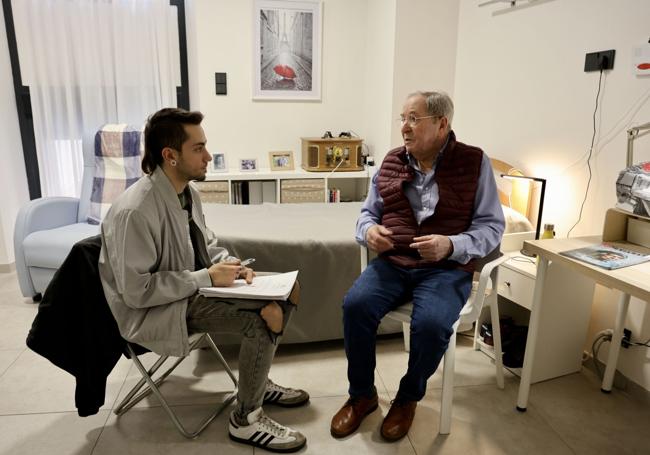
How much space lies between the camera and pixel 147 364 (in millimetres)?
2465

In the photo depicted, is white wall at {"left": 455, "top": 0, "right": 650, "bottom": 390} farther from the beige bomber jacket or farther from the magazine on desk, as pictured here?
the beige bomber jacket

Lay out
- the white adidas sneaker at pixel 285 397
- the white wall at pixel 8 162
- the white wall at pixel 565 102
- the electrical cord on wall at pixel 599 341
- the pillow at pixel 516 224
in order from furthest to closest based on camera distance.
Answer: the white wall at pixel 8 162 < the pillow at pixel 516 224 < the electrical cord on wall at pixel 599 341 < the white wall at pixel 565 102 < the white adidas sneaker at pixel 285 397

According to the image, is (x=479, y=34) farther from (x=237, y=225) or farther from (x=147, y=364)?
(x=147, y=364)

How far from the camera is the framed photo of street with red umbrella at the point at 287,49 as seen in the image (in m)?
4.20

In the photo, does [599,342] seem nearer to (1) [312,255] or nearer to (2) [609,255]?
(2) [609,255]

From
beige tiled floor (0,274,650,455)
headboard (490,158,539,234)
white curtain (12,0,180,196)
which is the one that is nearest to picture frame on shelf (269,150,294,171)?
white curtain (12,0,180,196)

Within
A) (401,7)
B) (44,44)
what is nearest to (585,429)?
(401,7)

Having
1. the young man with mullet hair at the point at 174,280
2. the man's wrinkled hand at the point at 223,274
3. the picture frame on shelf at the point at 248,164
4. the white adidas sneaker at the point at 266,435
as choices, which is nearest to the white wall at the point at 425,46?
the picture frame on shelf at the point at 248,164

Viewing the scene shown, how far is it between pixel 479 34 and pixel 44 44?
324 centimetres

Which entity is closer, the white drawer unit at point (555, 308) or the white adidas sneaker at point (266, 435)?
the white adidas sneaker at point (266, 435)

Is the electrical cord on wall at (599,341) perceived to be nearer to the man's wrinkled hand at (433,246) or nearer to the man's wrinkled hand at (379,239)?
the man's wrinkled hand at (433,246)

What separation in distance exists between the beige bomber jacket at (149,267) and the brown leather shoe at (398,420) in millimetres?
831

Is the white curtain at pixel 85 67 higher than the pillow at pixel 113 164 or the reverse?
higher

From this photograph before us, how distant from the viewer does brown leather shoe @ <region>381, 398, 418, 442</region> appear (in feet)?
6.22
